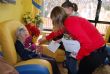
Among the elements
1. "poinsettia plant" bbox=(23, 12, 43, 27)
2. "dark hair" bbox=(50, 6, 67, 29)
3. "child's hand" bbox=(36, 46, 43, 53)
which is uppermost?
"dark hair" bbox=(50, 6, 67, 29)

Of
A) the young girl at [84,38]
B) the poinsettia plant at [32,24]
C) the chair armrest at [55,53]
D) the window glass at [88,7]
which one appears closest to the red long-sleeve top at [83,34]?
the young girl at [84,38]

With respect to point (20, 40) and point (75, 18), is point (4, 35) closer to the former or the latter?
point (20, 40)

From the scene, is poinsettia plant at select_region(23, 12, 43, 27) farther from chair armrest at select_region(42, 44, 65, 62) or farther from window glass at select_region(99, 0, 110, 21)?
window glass at select_region(99, 0, 110, 21)

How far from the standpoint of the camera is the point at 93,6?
17.5 ft

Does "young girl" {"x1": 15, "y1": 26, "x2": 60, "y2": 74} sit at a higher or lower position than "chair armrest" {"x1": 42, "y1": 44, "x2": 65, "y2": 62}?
higher

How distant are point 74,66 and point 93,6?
305 centimetres

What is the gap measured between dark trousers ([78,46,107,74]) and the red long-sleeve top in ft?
0.17

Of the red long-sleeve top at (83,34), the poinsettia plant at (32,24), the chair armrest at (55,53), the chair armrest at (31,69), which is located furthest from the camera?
the poinsettia plant at (32,24)

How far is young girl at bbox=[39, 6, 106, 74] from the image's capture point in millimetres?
2348

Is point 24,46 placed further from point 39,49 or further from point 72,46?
point 72,46

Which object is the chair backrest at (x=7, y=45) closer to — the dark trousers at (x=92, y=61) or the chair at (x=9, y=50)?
the chair at (x=9, y=50)

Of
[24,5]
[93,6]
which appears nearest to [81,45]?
[24,5]

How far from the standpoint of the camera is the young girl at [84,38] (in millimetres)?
2348

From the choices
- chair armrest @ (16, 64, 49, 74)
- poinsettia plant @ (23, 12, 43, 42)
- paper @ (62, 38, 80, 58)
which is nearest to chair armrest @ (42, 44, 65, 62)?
poinsettia plant @ (23, 12, 43, 42)
